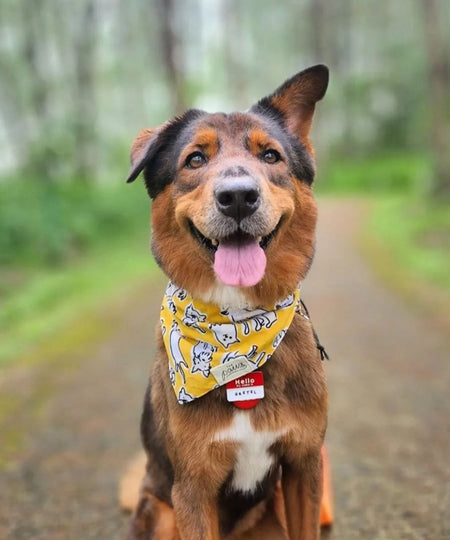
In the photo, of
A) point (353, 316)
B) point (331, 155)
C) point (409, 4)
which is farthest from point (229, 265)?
point (409, 4)

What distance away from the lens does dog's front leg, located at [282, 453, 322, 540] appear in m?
2.66

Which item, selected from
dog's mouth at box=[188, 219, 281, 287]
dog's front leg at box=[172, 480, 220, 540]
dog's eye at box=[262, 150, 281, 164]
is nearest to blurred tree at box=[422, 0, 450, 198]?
dog's eye at box=[262, 150, 281, 164]

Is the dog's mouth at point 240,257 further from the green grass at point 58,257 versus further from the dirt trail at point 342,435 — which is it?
the green grass at point 58,257

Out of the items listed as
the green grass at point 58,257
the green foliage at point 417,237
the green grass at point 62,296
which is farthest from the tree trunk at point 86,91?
the green foliage at point 417,237

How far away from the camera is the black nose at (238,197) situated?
94.3 inches

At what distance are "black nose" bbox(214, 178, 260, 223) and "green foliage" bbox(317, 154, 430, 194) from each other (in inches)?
897

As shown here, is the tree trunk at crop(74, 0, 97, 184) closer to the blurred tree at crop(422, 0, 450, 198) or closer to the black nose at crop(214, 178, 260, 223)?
the blurred tree at crop(422, 0, 450, 198)

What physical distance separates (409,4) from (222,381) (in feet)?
116

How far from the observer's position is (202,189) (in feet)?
8.54

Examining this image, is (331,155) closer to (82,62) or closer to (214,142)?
(82,62)

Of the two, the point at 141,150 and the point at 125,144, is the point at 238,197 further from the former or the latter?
the point at 125,144

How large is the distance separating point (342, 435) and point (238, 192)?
9.44 feet

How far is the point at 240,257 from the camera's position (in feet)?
8.28

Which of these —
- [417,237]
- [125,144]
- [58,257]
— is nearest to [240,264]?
[58,257]
